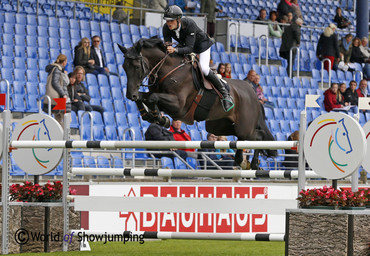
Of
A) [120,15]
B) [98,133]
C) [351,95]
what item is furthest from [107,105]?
[351,95]

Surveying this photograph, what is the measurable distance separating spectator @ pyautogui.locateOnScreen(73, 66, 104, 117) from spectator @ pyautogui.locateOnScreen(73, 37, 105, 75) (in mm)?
811

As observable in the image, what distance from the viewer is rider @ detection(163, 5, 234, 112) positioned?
8.90 meters

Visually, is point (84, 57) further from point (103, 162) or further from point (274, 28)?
point (274, 28)

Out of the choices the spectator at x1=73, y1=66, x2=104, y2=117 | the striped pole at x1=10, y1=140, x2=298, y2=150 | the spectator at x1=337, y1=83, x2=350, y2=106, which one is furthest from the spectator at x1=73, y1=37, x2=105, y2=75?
the striped pole at x1=10, y1=140, x2=298, y2=150

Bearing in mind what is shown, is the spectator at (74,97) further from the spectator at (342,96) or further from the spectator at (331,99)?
the spectator at (342,96)

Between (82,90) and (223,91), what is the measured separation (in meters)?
4.65

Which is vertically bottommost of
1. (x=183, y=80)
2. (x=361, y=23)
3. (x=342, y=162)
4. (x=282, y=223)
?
(x=282, y=223)

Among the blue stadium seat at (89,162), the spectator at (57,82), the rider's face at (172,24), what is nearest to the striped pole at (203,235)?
the rider's face at (172,24)

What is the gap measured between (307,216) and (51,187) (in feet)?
9.52

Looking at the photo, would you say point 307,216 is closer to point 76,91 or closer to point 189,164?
point 189,164

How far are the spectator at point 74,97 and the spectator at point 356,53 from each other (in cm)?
835

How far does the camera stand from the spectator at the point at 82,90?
13.5 metres

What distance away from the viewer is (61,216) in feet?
28.3

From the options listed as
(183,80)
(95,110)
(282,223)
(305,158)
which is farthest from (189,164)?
(305,158)
